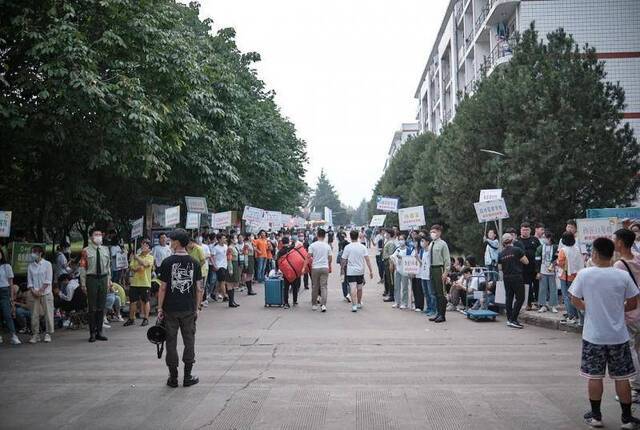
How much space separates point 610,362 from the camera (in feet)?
18.2

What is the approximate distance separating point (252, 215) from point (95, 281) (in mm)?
13434

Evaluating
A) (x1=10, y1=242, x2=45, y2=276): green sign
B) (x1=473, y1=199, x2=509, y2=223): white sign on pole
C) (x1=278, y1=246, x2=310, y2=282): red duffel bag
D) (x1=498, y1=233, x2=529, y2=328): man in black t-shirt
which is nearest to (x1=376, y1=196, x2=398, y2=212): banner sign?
(x1=473, y1=199, x2=509, y2=223): white sign on pole

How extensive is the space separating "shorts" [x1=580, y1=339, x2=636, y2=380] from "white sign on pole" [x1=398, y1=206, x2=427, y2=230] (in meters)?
13.7

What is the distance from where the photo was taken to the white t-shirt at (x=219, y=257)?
54.9 feet

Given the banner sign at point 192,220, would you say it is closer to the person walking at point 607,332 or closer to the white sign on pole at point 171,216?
the white sign on pole at point 171,216

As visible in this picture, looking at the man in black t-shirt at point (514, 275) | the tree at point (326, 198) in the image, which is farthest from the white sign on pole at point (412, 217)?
the tree at point (326, 198)

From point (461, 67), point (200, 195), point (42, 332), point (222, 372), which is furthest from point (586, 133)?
point (461, 67)

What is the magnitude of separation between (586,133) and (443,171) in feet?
23.8

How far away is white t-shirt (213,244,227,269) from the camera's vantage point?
16719 mm

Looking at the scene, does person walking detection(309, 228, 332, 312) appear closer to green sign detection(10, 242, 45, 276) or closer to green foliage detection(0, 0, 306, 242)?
green foliage detection(0, 0, 306, 242)

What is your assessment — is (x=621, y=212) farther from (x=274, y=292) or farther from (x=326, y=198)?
(x=326, y=198)

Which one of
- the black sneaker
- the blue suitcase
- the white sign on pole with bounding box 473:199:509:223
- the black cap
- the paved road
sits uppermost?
the white sign on pole with bounding box 473:199:509:223

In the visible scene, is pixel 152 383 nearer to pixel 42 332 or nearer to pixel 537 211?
pixel 42 332

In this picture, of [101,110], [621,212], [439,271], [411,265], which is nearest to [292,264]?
[411,265]
